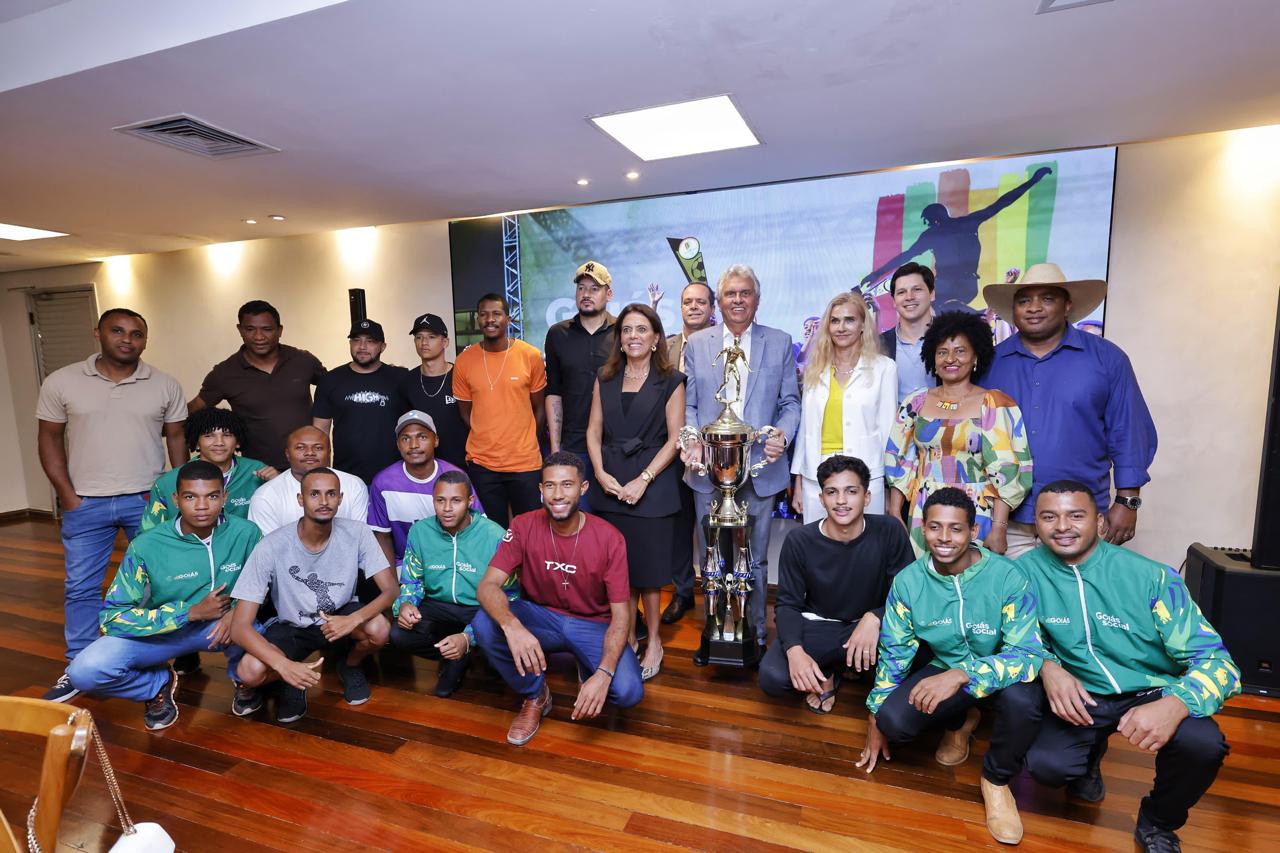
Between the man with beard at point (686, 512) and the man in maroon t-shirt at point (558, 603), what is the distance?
62cm

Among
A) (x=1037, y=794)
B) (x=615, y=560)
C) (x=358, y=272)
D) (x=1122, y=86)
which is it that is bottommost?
(x=1037, y=794)

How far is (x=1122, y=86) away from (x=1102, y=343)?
1007 millimetres

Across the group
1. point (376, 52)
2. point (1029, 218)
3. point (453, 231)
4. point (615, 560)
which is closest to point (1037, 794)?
point (615, 560)

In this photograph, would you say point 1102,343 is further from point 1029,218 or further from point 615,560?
point 615,560

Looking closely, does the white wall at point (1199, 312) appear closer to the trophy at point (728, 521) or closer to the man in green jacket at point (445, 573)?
the trophy at point (728, 521)

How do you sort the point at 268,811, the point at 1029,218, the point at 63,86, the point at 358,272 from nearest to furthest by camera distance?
the point at 268,811 → the point at 63,86 → the point at 1029,218 → the point at 358,272

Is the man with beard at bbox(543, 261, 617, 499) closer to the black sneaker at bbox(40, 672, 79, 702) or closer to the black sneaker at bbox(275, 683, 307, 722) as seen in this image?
the black sneaker at bbox(275, 683, 307, 722)

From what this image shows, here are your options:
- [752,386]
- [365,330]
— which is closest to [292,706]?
[365,330]

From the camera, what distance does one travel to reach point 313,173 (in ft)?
11.6

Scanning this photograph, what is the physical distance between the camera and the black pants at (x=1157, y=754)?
1751 millimetres

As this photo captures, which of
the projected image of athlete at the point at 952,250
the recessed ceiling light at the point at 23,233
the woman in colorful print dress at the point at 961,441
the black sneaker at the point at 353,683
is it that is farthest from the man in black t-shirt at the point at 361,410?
the recessed ceiling light at the point at 23,233

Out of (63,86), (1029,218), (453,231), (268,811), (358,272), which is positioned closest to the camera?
(268,811)

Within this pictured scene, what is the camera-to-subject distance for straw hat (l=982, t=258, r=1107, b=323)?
2518mm

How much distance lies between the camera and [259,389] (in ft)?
12.1
